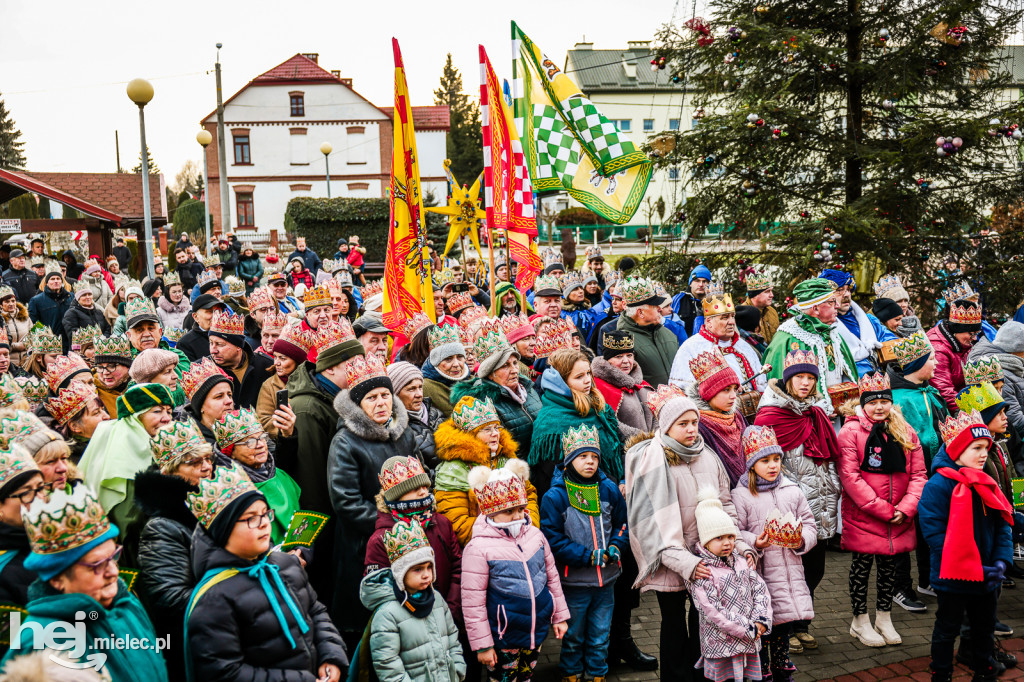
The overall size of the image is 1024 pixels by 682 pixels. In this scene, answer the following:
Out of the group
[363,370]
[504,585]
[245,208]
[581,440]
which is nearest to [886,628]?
[581,440]

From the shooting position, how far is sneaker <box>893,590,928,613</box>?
20.3 ft

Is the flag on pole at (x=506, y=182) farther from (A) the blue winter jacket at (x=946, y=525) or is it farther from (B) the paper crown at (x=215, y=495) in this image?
(B) the paper crown at (x=215, y=495)

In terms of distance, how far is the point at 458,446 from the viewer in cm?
481

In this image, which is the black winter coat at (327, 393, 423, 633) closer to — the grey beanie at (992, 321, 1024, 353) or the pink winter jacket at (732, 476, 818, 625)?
the pink winter jacket at (732, 476, 818, 625)

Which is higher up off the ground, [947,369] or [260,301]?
[260,301]

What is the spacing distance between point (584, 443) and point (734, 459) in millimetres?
1095

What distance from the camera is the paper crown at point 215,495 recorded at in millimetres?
3408

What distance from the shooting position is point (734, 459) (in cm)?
516

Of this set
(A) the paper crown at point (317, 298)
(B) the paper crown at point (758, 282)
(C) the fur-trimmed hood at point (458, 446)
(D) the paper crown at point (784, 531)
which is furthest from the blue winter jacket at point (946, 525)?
(A) the paper crown at point (317, 298)

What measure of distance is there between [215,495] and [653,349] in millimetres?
4350

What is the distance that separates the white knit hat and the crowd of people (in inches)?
0.6

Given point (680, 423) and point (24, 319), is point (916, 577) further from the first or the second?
point (24, 319)

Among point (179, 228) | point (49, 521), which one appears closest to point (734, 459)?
point (49, 521)

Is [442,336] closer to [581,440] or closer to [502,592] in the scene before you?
[581,440]
